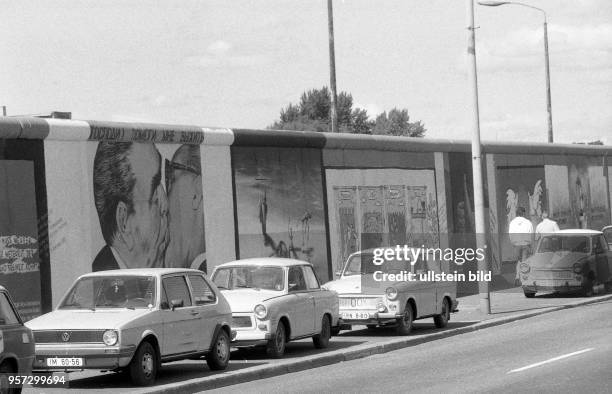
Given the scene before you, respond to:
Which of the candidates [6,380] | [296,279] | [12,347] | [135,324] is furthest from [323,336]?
[6,380]

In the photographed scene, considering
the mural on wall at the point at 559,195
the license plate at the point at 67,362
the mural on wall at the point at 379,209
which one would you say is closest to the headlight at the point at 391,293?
the mural on wall at the point at 379,209

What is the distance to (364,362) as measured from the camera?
18094 mm

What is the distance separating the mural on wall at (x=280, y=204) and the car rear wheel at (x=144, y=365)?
10.1 metres

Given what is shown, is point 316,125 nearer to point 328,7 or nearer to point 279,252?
point 328,7

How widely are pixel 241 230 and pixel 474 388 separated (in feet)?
39.9

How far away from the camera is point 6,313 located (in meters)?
13.2

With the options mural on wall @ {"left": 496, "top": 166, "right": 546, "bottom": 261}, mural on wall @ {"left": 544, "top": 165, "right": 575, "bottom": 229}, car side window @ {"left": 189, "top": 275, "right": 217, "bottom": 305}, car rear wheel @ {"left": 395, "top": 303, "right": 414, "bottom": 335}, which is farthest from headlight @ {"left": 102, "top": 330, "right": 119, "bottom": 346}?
mural on wall @ {"left": 544, "top": 165, "right": 575, "bottom": 229}

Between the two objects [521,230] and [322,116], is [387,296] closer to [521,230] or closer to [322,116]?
[521,230]

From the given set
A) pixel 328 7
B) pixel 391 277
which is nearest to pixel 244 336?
pixel 391 277

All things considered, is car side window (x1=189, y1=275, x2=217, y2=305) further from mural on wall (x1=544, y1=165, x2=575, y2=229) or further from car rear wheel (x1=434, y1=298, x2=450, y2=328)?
mural on wall (x1=544, y1=165, x2=575, y2=229)

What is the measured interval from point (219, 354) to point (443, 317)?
7967 millimetres

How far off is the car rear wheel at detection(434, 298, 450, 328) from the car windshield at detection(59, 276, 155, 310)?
29.7ft

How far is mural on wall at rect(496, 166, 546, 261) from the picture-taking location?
3812cm

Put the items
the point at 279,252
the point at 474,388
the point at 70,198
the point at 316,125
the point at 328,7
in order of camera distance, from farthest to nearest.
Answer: the point at 316,125, the point at 328,7, the point at 279,252, the point at 70,198, the point at 474,388
